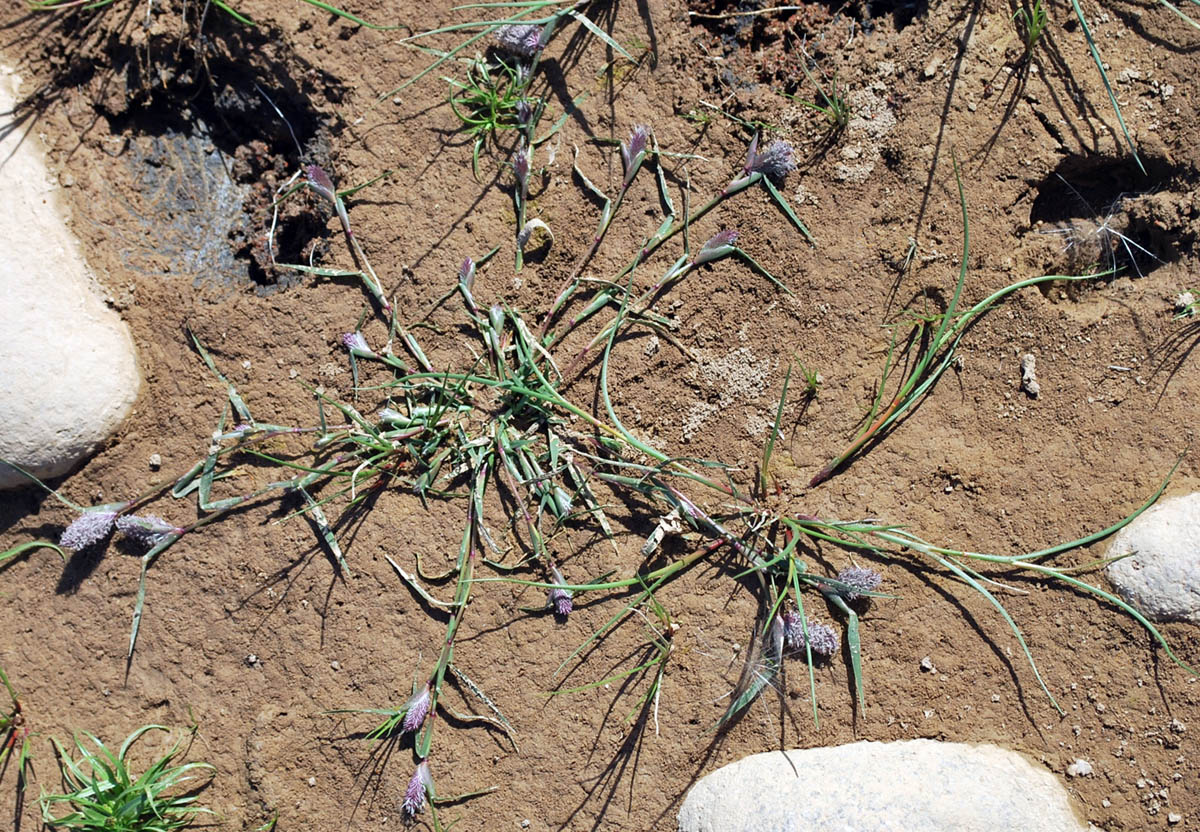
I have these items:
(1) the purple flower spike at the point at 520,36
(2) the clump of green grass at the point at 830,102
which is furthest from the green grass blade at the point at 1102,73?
(1) the purple flower spike at the point at 520,36

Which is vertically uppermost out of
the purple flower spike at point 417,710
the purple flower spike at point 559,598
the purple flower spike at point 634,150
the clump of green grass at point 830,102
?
the clump of green grass at point 830,102

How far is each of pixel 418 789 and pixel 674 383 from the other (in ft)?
4.88

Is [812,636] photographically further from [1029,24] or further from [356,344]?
[1029,24]

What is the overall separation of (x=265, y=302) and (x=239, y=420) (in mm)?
393

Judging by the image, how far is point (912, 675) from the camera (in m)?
2.22

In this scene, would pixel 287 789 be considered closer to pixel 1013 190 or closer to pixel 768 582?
pixel 768 582

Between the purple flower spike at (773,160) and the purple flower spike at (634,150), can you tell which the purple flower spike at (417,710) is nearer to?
the purple flower spike at (634,150)

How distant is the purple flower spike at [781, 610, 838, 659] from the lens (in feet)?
7.18

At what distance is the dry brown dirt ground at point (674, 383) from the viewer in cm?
222

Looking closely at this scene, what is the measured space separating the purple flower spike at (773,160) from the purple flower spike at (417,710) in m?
1.94

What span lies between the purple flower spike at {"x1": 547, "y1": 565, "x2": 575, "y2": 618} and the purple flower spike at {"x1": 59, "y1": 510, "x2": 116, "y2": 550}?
142 centimetres

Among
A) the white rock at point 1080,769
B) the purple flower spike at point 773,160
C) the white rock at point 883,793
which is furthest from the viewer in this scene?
the purple flower spike at point 773,160

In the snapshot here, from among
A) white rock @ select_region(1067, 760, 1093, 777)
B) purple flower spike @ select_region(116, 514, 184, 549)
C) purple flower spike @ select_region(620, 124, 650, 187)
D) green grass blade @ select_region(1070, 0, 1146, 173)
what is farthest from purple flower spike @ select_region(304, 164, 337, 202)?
A: white rock @ select_region(1067, 760, 1093, 777)

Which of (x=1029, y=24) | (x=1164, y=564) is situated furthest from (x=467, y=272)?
(x=1164, y=564)
